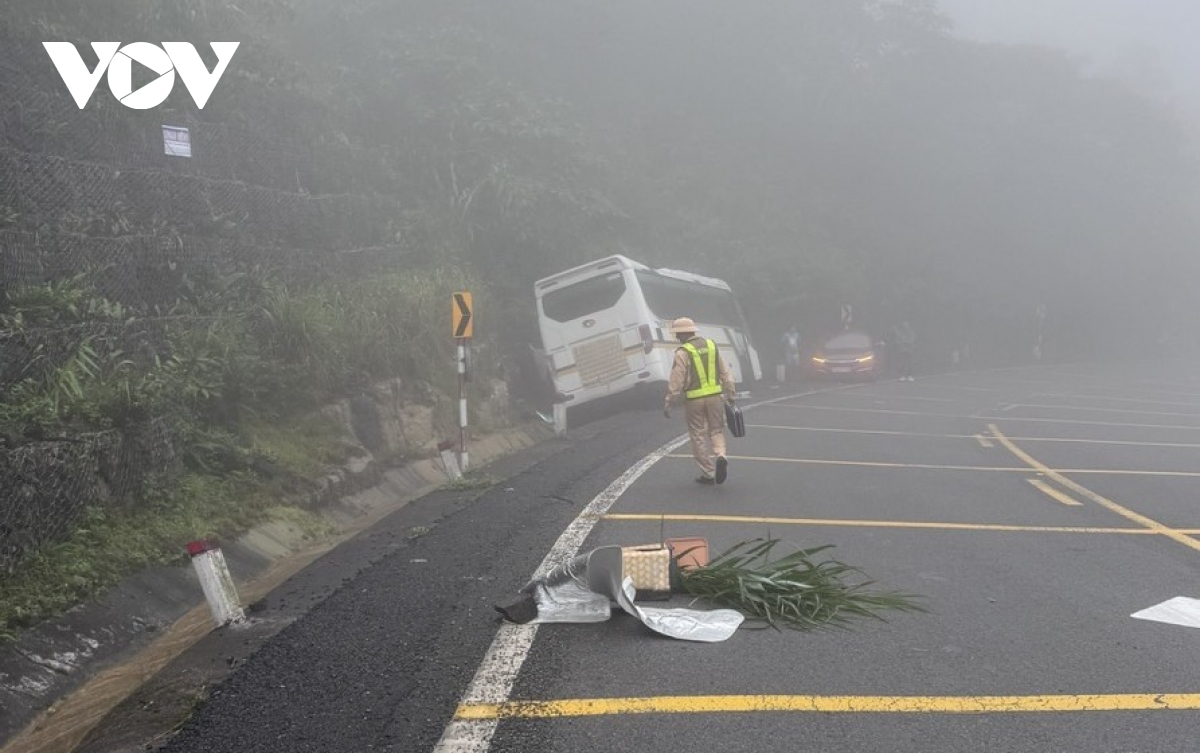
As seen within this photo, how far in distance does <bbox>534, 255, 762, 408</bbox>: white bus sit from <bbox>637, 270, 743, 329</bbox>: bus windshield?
0.13 feet

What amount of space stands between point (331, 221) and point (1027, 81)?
146 ft

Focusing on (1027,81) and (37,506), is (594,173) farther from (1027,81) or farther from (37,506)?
(1027,81)

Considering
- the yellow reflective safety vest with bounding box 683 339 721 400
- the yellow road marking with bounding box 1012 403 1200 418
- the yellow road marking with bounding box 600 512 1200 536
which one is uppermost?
the yellow reflective safety vest with bounding box 683 339 721 400

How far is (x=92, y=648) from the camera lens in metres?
5.88

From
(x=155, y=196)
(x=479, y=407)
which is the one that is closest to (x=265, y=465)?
(x=155, y=196)

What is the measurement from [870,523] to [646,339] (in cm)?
971

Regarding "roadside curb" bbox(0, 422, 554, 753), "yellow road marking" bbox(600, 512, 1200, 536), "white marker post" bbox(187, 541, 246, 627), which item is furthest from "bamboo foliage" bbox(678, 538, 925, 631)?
"roadside curb" bbox(0, 422, 554, 753)

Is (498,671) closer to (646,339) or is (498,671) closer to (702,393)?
(702,393)

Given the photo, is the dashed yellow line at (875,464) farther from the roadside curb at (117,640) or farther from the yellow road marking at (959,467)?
the roadside curb at (117,640)

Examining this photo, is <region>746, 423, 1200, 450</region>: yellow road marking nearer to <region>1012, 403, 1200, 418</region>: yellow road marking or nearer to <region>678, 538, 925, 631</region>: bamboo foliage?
<region>1012, 403, 1200, 418</region>: yellow road marking

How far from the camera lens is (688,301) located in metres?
21.1

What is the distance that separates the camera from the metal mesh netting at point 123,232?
7.00 m

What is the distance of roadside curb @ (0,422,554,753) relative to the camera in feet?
16.4

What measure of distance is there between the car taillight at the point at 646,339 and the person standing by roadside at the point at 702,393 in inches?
278
